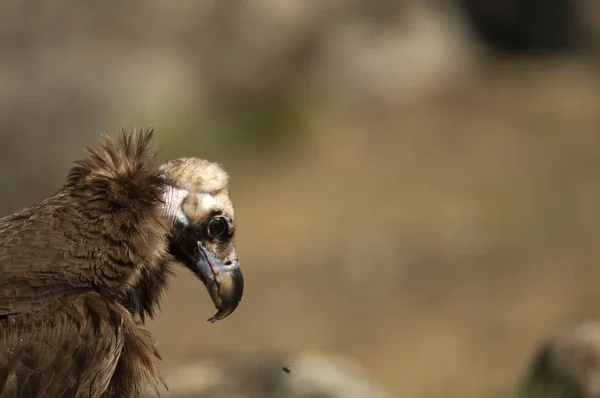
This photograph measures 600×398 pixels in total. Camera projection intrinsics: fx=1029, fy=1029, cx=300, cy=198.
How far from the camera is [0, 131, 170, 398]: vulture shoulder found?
2873 millimetres

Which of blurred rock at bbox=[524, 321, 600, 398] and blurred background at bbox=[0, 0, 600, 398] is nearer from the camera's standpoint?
blurred rock at bbox=[524, 321, 600, 398]

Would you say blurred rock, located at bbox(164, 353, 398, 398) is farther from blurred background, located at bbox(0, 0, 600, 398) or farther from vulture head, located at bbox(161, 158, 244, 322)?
blurred background, located at bbox(0, 0, 600, 398)

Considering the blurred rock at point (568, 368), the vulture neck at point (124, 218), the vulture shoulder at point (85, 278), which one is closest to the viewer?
the vulture shoulder at point (85, 278)

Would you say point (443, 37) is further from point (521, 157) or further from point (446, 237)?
point (446, 237)

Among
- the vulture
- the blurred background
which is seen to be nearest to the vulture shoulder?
the vulture

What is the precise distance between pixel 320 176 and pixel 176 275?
7.57 meters

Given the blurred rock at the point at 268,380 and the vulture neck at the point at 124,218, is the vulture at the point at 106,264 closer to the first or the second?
the vulture neck at the point at 124,218

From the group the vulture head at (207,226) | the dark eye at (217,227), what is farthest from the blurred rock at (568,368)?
the dark eye at (217,227)

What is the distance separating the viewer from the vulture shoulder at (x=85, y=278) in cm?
287

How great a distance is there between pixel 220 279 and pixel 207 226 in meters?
0.17

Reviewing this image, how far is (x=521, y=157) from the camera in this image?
10.9 meters

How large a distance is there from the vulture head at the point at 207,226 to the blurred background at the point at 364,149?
11.1ft

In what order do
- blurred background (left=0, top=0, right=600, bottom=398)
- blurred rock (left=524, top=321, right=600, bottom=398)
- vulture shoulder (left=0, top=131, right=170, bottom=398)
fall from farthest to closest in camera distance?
blurred background (left=0, top=0, right=600, bottom=398) < blurred rock (left=524, top=321, right=600, bottom=398) < vulture shoulder (left=0, top=131, right=170, bottom=398)

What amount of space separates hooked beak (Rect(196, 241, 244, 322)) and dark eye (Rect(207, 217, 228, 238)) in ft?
0.18
